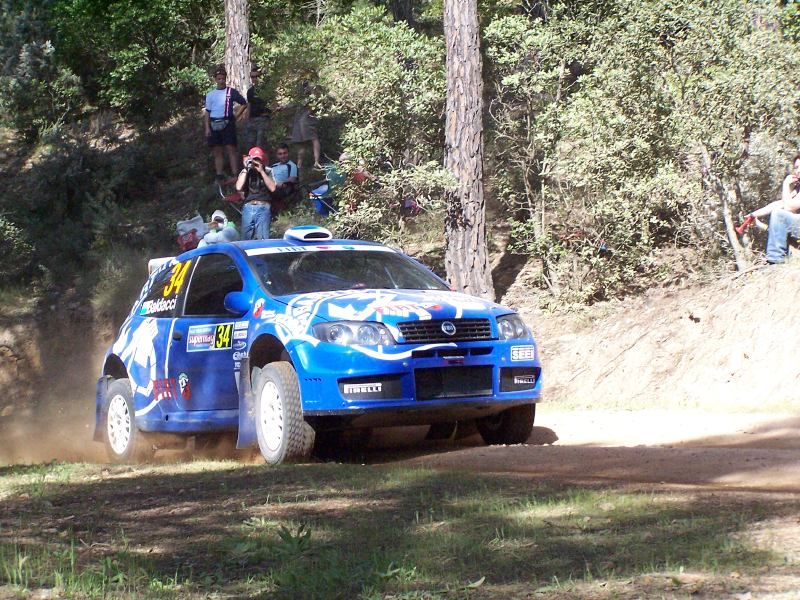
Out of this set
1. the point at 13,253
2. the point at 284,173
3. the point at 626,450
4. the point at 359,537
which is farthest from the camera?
the point at 13,253

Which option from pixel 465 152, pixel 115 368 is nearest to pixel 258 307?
pixel 115 368

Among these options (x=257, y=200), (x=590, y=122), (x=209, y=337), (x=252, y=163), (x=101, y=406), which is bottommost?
(x=101, y=406)

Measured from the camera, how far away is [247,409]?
9320 millimetres

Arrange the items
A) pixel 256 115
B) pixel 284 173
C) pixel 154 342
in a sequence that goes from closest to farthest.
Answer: pixel 154 342
pixel 284 173
pixel 256 115

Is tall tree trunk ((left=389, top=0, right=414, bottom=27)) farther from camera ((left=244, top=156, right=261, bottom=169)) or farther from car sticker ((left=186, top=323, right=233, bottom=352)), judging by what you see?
car sticker ((left=186, top=323, right=233, bottom=352))

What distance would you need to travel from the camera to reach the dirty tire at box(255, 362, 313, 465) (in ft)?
28.4

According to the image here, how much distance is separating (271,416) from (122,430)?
243cm

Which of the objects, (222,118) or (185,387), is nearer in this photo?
(185,387)

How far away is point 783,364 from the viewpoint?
1302 centimetres

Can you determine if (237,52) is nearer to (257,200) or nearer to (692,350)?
(257,200)

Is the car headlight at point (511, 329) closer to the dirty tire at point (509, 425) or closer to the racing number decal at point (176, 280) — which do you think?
the dirty tire at point (509, 425)

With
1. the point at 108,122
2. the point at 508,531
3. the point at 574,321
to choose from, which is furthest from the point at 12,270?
the point at 508,531

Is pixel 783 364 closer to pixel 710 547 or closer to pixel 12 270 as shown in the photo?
pixel 710 547

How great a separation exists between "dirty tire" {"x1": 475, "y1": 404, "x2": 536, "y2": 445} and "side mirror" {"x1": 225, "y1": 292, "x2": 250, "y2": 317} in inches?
84.2
